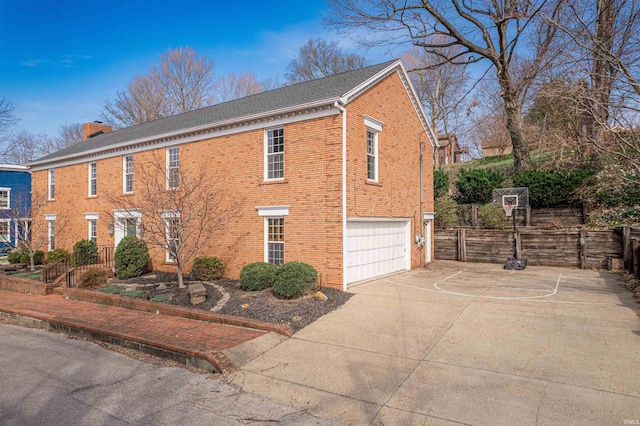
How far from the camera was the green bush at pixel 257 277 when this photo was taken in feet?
36.8

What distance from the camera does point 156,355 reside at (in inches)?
289

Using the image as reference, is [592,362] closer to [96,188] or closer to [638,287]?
[638,287]

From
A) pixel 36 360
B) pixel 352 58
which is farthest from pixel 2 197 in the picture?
pixel 352 58

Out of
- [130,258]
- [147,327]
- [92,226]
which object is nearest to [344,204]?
[147,327]

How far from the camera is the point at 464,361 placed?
638 cm

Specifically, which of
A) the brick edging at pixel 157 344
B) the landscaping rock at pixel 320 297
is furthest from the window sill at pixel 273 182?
the brick edging at pixel 157 344

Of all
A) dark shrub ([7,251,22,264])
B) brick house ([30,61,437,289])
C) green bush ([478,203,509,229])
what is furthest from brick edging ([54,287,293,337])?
green bush ([478,203,509,229])

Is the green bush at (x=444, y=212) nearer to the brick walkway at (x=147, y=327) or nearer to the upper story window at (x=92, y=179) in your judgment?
the brick walkway at (x=147, y=327)

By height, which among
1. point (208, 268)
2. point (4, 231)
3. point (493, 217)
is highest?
point (493, 217)

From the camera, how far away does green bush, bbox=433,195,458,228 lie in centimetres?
1948

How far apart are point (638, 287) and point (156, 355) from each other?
1220 centimetres

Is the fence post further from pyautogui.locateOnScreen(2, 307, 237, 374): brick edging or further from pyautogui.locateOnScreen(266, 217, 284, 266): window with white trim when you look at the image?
pyautogui.locateOnScreen(2, 307, 237, 374): brick edging

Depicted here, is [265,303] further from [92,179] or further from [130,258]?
[92,179]

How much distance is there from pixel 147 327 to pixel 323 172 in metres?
6.23
